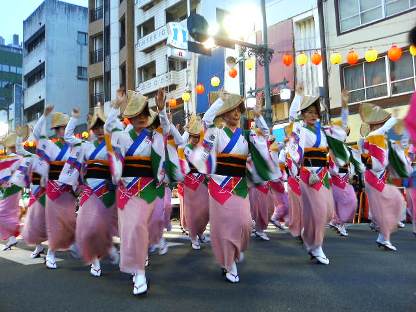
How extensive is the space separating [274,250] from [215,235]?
7.27 ft

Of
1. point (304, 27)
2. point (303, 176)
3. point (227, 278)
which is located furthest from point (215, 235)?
point (304, 27)

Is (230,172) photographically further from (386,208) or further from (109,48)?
(109,48)

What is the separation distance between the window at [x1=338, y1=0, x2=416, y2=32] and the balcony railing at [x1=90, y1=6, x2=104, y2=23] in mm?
18328

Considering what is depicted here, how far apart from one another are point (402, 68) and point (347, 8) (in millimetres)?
3246

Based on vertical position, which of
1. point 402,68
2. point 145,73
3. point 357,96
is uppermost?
point 145,73

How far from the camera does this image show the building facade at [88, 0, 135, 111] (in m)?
27.0

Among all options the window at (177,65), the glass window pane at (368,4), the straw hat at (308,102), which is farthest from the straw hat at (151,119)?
the window at (177,65)

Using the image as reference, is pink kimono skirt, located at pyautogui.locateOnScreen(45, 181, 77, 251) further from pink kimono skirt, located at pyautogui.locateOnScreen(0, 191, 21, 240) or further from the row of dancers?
pink kimono skirt, located at pyautogui.locateOnScreen(0, 191, 21, 240)

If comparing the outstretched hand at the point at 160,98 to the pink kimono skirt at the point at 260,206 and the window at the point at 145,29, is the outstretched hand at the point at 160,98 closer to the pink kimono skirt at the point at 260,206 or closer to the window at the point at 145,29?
the pink kimono skirt at the point at 260,206

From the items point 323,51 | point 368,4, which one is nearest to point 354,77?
point 323,51

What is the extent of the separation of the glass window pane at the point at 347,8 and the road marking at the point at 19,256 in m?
14.0

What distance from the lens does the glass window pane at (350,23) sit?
16.4 metres

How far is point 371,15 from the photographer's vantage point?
52.5ft

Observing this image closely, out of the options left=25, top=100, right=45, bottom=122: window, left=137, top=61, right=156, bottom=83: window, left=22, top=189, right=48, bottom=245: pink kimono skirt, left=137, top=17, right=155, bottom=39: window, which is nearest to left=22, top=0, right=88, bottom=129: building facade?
left=25, top=100, right=45, bottom=122: window
